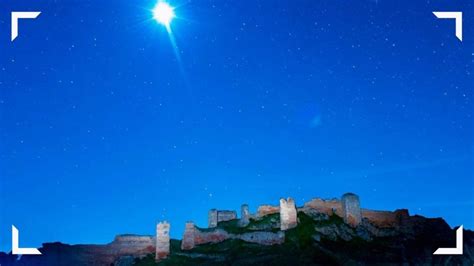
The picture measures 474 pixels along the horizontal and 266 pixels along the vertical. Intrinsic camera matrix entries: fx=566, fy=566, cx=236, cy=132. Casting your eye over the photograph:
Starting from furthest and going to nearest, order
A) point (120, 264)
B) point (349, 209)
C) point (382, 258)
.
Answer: point (349, 209) → point (120, 264) → point (382, 258)

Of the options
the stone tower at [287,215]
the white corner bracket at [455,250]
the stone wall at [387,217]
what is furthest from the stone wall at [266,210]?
the white corner bracket at [455,250]

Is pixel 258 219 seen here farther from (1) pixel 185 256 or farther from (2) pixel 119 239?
(2) pixel 119 239

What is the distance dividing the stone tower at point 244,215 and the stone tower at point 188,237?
7515mm

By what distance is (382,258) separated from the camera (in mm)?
60969

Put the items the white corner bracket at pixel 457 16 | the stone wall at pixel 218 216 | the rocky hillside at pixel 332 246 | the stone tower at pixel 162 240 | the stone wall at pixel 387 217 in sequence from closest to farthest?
the white corner bracket at pixel 457 16 < the rocky hillside at pixel 332 246 < the stone tower at pixel 162 240 < the stone wall at pixel 387 217 < the stone wall at pixel 218 216

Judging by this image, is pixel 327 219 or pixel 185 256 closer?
pixel 185 256

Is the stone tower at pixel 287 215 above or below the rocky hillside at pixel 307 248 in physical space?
above

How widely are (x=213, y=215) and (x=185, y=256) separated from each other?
10.9m

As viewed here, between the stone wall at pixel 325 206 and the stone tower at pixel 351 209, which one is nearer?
the stone tower at pixel 351 209

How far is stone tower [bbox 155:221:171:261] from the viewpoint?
66312mm

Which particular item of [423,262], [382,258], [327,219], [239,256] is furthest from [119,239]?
[423,262]

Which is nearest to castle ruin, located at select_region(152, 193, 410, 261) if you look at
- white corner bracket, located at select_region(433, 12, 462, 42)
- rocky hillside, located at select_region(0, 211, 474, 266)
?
rocky hillside, located at select_region(0, 211, 474, 266)

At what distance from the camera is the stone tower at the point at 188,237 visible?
6825 cm

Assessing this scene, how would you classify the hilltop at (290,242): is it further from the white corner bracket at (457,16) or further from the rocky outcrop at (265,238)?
the white corner bracket at (457,16)
